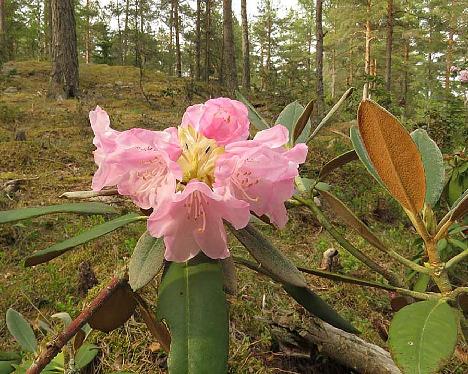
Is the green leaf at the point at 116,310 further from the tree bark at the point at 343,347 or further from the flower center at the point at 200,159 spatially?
the tree bark at the point at 343,347

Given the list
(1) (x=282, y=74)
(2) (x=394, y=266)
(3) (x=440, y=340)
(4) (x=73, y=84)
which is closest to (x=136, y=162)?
(3) (x=440, y=340)

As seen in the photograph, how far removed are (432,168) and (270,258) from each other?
15.2 inches

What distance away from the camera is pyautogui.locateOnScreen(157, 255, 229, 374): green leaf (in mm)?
510

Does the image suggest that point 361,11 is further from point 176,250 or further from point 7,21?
point 176,250

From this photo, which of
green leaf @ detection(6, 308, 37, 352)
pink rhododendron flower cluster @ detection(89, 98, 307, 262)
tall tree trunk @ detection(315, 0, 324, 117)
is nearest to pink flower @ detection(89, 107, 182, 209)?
pink rhododendron flower cluster @ detection(89, 98, 307, 262)

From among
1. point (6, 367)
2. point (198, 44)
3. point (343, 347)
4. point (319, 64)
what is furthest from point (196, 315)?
point (198, 44)

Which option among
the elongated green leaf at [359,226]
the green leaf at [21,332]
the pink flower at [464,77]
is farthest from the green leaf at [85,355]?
the pink flower at [464,77]

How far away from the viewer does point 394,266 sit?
3.20 meters

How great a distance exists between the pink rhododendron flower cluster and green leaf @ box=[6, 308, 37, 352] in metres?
0.89

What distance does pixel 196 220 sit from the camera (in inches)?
23.3

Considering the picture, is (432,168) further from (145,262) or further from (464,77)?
(464,77)

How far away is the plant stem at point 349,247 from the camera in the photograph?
707 millimetres

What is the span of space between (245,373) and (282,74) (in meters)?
9.41

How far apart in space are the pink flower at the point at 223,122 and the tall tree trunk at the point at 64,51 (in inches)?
302
